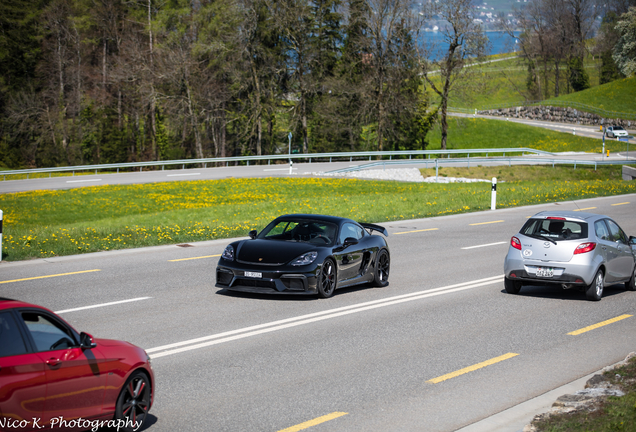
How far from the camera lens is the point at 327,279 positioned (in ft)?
38.0

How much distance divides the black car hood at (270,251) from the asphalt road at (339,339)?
0.72 metres

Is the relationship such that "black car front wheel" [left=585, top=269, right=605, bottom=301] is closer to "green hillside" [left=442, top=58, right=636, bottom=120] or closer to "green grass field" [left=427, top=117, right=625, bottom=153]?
"green hillside" [left=442, top=58, right=636, bottom=120]

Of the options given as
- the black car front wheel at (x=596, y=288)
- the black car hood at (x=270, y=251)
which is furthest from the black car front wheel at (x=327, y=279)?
the black car front wheel at (x=596, y=288)

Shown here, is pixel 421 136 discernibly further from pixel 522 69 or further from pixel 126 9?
pixel 522 69

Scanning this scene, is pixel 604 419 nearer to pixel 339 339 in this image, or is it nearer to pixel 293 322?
pixel 339 339

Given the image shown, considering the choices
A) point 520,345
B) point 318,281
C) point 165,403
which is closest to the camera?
point 165,403

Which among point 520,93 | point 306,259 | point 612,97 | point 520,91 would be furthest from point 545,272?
point 520,91

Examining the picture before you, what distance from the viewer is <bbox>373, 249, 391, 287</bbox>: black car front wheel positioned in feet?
42.2

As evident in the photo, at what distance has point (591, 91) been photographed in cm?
9694

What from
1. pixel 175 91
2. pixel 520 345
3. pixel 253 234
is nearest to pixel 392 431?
pixel 520 345

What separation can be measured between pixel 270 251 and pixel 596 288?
19.3 feet

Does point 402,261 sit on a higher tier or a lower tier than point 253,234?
lower

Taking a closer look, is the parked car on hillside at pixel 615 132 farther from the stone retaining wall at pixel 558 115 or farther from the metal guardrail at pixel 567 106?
the metal guardrail at pixel 567 106

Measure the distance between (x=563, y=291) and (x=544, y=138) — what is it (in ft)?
236
